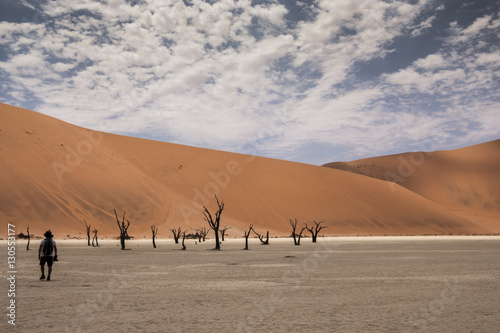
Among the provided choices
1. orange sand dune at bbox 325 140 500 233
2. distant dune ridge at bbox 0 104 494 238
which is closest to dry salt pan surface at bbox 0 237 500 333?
distant dune ridge at bbox 0 104 494 238

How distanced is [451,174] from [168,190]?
8196cm

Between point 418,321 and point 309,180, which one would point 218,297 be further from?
point 309,180

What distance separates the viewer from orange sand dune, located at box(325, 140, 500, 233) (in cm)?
11138

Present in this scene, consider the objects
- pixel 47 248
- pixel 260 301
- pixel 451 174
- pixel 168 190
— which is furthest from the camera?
pixel 451 174

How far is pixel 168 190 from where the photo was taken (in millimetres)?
69688

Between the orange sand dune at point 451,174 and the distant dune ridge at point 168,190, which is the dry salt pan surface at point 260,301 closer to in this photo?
the distant dune ridge at point 168,190

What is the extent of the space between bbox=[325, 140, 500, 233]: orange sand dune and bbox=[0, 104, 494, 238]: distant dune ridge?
318 centimetres

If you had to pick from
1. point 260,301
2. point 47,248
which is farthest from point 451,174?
point 260,301

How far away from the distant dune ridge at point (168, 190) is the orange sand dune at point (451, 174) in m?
3.18

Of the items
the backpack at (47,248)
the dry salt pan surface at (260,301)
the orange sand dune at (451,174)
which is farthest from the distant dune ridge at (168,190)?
the dry salt pan surface at (260,301)

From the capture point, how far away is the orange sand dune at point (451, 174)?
111m

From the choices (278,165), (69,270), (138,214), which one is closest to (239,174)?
(278,165)

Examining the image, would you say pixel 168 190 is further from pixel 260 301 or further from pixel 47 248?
pixel 260 301

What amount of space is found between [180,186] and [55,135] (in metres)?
19.2
